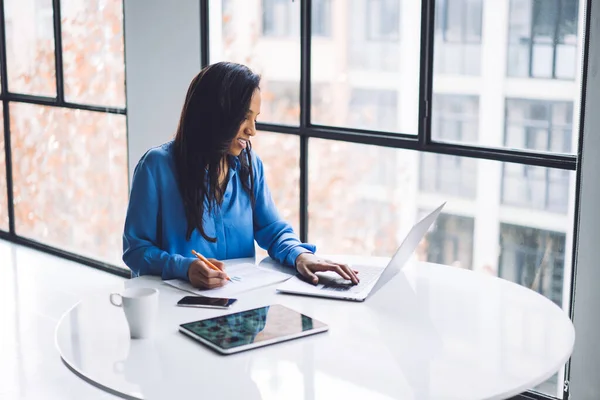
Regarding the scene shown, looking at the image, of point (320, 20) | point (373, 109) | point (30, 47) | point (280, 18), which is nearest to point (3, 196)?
point (30, 47)

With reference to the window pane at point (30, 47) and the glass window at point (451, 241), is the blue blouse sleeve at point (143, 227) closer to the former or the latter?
the glass window at point (451, 241)

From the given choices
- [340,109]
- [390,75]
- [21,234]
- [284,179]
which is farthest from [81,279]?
[390,75]

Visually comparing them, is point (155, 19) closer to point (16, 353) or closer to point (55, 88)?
point (55, 88)

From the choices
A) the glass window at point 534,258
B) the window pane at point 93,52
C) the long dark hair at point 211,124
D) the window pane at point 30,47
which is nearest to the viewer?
the long dark hair at point 211,124

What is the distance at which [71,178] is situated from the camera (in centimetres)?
448

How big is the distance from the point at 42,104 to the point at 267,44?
176 centimetres

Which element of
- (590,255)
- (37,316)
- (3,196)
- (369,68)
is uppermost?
(369,68)

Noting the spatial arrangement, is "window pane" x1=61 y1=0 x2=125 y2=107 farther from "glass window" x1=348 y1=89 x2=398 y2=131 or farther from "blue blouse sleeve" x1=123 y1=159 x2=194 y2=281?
"blue blouse sleeve" x1=123 y1=159 x2=194 y2=281

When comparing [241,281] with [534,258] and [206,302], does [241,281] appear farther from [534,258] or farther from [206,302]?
[534,258]

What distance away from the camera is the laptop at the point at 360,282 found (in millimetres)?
1704

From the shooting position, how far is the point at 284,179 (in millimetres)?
3283

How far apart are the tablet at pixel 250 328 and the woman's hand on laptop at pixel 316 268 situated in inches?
9.5

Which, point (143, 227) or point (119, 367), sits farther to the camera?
point (143, 227)

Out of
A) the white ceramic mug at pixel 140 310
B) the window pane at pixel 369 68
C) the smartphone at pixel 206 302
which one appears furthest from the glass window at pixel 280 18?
the white ceramic mug at pixel 140 310
